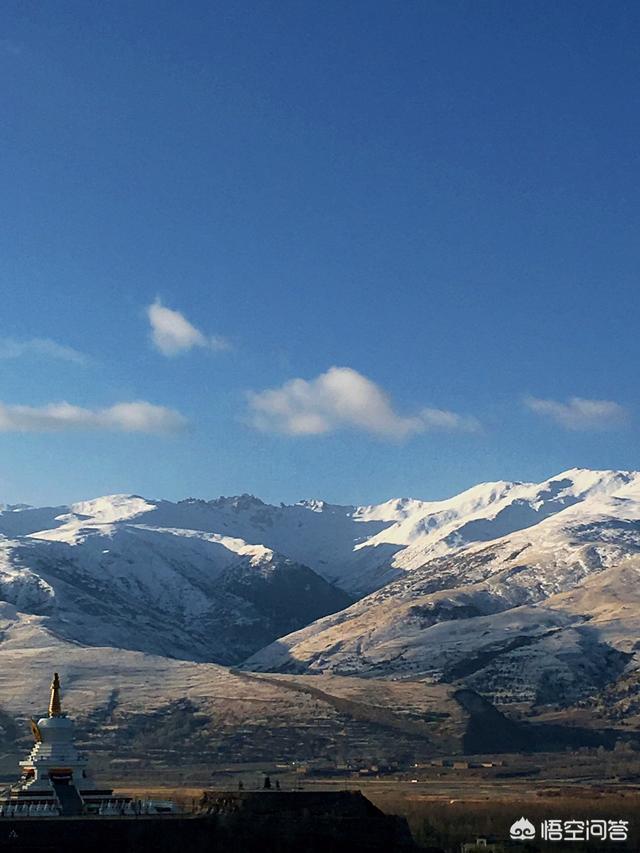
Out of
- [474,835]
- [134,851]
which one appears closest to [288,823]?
[134,851]

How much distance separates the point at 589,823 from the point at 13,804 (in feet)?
330

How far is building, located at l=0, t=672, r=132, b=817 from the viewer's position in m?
124

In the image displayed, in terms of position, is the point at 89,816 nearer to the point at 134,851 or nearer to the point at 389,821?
the point at 134,851

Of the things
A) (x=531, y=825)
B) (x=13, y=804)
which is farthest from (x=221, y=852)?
(x=531, y=825)

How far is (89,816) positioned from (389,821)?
3118cm

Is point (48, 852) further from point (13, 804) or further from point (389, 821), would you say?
point (389, 821)

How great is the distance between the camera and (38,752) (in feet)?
434

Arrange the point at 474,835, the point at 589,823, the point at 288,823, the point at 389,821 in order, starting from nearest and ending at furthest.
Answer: the point at 288,823
the point at 389,821
the point at 474,835
the point at 589,823

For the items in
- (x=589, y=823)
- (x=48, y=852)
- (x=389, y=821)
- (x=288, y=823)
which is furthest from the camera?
(x=589, y=823)

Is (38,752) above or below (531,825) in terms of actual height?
above

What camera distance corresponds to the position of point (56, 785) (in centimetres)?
12912

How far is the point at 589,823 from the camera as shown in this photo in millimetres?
196500

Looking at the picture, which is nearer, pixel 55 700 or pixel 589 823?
pixel 55 700

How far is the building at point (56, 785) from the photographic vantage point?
12350cm
